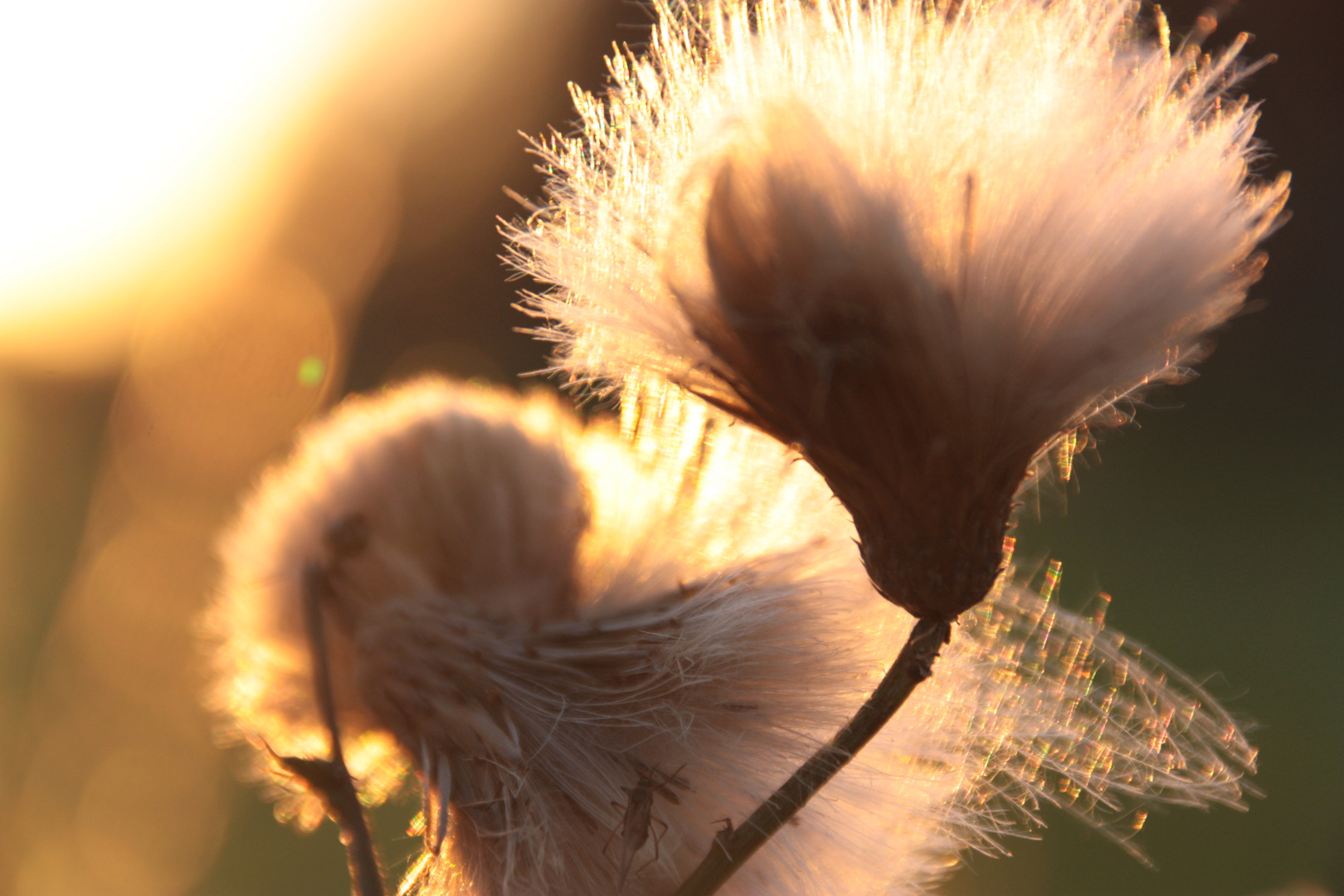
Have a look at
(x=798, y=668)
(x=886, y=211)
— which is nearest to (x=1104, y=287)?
(x=886, y=211)

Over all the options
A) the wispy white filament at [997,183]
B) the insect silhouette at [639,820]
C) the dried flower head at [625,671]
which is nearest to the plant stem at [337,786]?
the dried flower head at [625,671]

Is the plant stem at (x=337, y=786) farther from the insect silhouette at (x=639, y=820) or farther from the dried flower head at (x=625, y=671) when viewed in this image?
the insect silhouette at (x=639, y=820)

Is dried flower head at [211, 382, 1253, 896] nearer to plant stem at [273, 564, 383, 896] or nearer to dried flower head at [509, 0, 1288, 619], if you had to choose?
plant stem at [273, 564, 383, 896]

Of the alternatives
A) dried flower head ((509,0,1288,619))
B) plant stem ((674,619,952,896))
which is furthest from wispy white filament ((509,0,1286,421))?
plant stem ((674,619,952,896))

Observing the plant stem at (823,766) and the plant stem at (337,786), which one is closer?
the plant stem at (823,766)

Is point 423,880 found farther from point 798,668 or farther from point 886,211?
point 886,211
